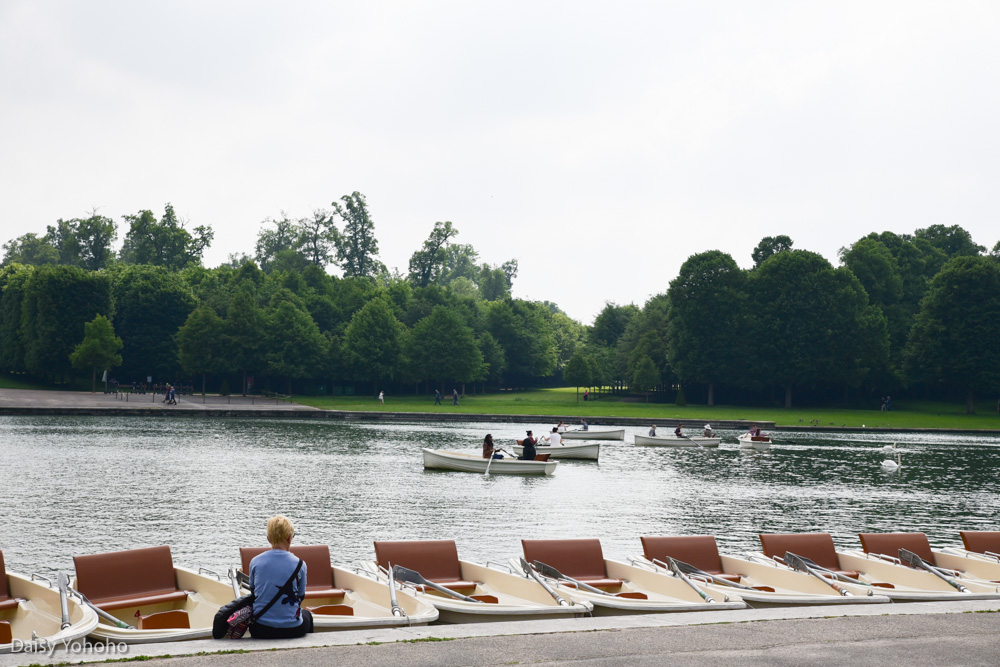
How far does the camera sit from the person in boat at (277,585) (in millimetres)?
10641

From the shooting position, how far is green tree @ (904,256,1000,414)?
325 ft

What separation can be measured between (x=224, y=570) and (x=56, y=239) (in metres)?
196

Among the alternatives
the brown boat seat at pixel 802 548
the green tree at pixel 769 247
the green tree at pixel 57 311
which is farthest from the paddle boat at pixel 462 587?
the green tree at pixel 769 247

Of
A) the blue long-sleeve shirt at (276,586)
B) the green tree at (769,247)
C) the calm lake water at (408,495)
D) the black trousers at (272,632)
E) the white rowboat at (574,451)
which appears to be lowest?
the calm lake water at (408,495)

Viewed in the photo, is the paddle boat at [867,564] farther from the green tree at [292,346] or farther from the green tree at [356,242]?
the green tree at [356,242]

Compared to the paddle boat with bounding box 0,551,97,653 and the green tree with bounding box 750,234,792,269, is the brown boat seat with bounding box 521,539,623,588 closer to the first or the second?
the paddle boat with bounding box 0,551,97,653

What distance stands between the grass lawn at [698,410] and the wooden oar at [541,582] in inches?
3010

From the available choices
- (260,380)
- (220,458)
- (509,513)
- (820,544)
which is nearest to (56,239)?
(260,380)

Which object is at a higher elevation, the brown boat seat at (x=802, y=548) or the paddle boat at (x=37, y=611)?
the brown boat seat at (x=802, y=548)

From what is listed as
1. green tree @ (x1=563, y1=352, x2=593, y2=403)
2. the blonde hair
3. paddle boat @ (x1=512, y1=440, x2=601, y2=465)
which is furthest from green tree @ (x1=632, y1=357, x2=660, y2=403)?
the blonde hair

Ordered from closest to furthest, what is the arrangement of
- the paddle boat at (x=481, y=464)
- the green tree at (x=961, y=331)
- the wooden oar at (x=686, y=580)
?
the wooden oar at (x=686, y=580) → the paddle boat at (x=481, y=464) → the green tree at (x=961, y=331)

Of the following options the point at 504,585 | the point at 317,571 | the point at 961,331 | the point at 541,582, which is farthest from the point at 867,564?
the point at 961,331

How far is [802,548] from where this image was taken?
57.1 feet

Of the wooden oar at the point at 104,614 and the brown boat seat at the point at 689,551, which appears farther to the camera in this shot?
the brown boat seat at the point at 689,551
